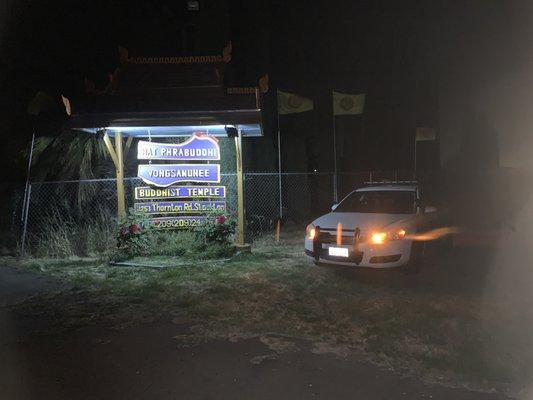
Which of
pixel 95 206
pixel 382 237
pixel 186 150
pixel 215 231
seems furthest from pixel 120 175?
pixel 382 237

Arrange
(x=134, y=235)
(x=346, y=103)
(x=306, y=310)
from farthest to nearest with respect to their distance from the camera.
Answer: (x=346, y=103), (x=134, y=235), (x=306, y=310)

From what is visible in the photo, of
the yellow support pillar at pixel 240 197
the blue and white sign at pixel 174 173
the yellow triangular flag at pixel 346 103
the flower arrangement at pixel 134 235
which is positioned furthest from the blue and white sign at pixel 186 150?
the yellow triangular flag at pixel 346 103

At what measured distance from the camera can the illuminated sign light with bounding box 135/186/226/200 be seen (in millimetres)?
9774

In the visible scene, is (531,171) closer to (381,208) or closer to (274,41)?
(274,41)

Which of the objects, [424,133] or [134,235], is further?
[424,133]

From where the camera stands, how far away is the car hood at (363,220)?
284 inches

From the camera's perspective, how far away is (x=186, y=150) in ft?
32.4

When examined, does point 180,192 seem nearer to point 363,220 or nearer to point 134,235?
point 134,235

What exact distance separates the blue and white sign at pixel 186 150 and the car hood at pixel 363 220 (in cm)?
325

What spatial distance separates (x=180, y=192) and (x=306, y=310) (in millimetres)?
4822

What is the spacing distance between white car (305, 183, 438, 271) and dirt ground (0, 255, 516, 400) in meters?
2.50

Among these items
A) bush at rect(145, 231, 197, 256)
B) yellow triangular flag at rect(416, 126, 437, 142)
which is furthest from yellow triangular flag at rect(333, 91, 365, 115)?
bush at rect(145, 231, 197, 256)

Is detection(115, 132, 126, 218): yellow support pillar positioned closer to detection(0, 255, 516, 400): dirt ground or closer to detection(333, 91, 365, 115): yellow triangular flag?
detection(0, 255, 516, 400): dirt ground

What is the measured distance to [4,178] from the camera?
52.2 feet
